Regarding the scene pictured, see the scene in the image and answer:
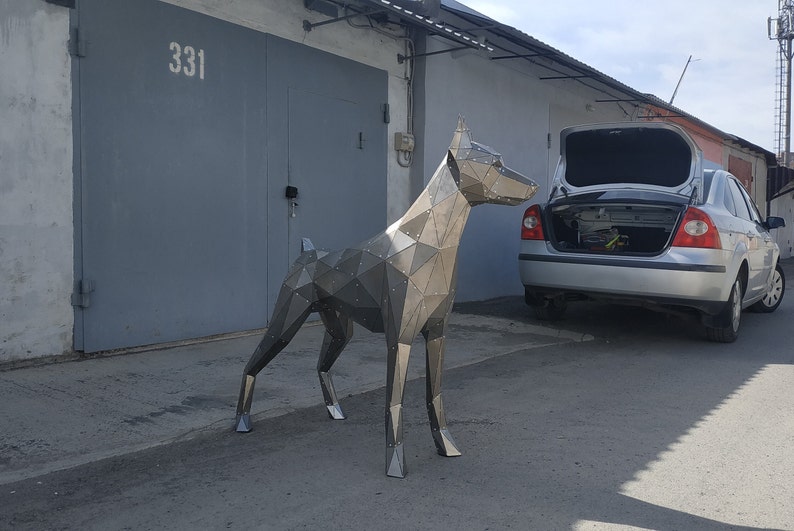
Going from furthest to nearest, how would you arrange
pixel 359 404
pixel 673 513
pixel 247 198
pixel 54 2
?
pixel 247 198, pixel 54 2, pixel 359 404, pixel 673 513

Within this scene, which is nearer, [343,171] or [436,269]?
[436,269]

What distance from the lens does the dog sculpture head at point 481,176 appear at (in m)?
3.65

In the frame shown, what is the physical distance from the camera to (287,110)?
25.1ft

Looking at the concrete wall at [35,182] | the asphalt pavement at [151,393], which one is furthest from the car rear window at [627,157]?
the concrete wall at [35,182]

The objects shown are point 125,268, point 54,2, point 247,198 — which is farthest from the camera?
point 247,198

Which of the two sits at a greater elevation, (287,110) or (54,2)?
(54,2)

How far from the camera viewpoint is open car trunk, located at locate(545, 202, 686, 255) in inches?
293

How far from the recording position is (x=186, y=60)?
6.60m

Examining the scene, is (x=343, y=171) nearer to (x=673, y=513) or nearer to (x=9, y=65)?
(x=9, y=65)

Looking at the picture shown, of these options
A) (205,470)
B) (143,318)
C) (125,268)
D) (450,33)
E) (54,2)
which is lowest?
(205,470)

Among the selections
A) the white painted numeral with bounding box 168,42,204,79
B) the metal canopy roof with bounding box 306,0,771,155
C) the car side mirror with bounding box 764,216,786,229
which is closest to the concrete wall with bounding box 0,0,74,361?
the white painted numeral with bounding box 168,42,204,79

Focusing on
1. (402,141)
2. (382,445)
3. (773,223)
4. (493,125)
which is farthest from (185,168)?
(773,223)

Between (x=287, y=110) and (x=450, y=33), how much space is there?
2.31 meters

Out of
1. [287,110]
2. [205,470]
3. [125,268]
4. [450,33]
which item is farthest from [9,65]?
[450,33]
